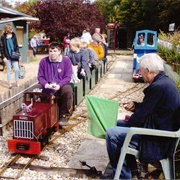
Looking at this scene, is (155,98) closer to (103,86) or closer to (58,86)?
(58,86)

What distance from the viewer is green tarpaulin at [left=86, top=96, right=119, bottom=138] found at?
3629 mm

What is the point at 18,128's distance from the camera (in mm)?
4324

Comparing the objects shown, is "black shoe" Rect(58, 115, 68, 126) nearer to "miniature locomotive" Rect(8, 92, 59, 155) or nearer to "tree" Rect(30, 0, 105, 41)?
"miniature locomotive" Rect(8, 92, 59, 155)

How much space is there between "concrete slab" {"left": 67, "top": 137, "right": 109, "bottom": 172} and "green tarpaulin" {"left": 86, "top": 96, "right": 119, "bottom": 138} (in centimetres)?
64

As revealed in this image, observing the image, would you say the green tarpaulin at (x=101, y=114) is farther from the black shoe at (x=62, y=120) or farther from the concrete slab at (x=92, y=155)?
the black shoe at (x=62, y=120)

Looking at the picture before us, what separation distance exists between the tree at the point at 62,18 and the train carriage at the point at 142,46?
13524 mm

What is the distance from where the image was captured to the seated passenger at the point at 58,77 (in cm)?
529

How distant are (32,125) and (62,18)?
71.1ft

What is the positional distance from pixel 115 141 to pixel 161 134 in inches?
20.8

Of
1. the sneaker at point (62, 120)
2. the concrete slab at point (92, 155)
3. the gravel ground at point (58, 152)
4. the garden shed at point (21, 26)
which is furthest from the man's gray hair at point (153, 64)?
the garden shed at point (21, 26)

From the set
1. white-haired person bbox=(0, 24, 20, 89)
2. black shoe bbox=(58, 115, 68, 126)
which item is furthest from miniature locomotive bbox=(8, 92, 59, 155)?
white-haired person bbox=(0, 24, 20, 89)

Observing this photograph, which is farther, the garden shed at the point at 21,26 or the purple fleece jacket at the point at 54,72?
the garden shed at the point at 21,26

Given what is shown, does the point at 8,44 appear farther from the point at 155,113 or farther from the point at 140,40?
the point at 155,113

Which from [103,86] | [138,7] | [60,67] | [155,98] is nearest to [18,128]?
[60,67]
